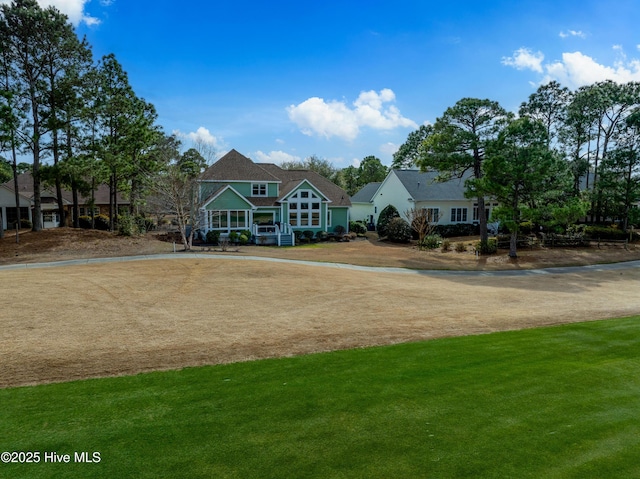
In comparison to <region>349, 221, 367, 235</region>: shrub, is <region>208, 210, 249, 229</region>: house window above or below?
above

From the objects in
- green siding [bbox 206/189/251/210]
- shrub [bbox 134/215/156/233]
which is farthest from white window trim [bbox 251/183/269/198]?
shrub [bbox 134/215/156/233]

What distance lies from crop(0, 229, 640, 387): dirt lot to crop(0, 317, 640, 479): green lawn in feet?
4.72

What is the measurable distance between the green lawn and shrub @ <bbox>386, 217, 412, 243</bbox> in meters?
28.8

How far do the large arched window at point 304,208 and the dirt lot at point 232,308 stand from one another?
17.7 metres

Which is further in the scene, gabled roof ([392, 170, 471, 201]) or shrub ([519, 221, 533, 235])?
gabled roof ([392, 170, 471, 201])

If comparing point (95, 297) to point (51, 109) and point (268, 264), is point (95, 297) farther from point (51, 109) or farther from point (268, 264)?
point (51, 109)

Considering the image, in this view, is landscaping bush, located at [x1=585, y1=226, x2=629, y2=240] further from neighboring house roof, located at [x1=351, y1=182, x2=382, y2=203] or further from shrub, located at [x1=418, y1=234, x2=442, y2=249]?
neighboring house roof, located at [x1=351, y1=182, x2=382, y2=203]

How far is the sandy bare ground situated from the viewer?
9062 mm

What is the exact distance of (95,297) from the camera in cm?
1428

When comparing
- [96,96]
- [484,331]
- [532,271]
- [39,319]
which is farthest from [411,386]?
[96,96]

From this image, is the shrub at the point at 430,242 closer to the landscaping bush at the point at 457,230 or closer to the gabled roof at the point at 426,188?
the landscaping bush at the point at 457,230

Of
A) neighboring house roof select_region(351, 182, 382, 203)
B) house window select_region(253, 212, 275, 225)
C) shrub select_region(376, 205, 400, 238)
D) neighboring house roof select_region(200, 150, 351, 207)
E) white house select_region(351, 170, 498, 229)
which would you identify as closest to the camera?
neighboring house roof select_region(200, 150, 351, 207)

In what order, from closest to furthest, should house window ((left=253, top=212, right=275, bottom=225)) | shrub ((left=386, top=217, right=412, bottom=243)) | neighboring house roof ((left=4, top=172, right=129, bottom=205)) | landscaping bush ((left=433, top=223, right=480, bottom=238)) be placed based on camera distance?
shrub ((left=386, top=217, right=412, bottom=243)), house window ((left=253, top=212, right=275, bottom=225)), landscaping bush ((left=433, top=223, right=480, bottom=238)), neighboring house roof ((left=4, top=172, right=129, bottom=205))

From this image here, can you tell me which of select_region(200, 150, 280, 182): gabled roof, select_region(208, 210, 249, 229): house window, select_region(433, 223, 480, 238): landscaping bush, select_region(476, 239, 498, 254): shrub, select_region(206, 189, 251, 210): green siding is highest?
select_region(200, 150, 280, 182): gabled roof
